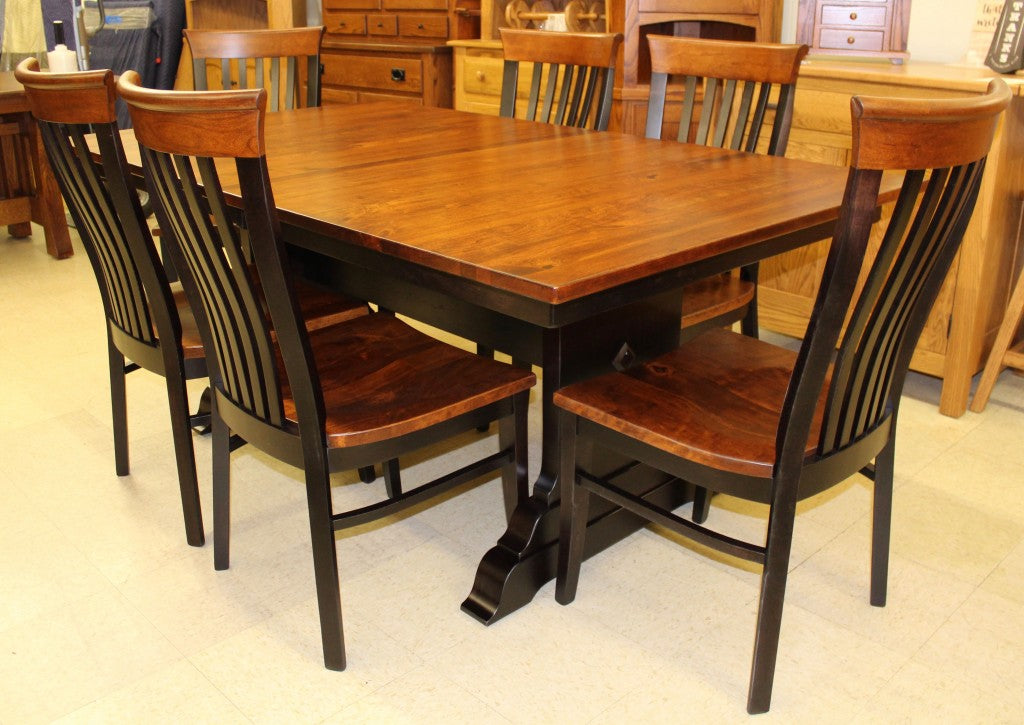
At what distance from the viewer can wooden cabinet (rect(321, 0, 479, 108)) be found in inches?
161

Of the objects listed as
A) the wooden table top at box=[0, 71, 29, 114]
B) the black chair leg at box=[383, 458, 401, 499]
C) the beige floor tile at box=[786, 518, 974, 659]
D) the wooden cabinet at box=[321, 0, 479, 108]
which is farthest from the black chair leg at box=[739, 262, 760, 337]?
the wooden table top at box=[0, 71, 29, 114]

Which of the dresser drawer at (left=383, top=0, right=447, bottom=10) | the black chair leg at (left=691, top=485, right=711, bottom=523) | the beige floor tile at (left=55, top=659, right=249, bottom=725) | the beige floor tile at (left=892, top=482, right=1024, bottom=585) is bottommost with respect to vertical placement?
the beige floor tile at (left=55, top=659, right=249, bottom=725)

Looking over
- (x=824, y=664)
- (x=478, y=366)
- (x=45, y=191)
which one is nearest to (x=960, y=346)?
(x=824, y=664)

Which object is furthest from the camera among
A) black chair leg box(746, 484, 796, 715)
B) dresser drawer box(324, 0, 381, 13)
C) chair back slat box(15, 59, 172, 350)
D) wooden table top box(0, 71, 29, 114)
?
dresser drawer box(324, 0, 381, 13)

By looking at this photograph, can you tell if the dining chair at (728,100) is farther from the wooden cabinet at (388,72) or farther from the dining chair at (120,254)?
the wooden cabinet at (388,72)

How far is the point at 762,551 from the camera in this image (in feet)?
4.90

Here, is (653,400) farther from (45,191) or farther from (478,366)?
(45,191)

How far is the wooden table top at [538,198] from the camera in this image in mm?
1391

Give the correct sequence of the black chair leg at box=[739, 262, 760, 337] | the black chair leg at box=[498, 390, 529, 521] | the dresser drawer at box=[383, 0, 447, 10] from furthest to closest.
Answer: the dresser drawer at box=[383, 0, 447, 10] → the black chair leg at box=[739, 262, 760, 337] → the black chair leg at box=[498, 390, 529, 521]

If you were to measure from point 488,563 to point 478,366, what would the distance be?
1.22 feet

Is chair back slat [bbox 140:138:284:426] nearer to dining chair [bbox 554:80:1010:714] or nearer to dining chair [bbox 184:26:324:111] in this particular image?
dining chair [bbox 554:80:1010:714]

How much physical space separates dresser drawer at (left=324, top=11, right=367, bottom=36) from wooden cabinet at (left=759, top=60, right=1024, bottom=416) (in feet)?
7.74

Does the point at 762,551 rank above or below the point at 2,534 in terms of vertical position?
above

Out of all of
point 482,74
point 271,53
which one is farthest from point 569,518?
point 482,74
